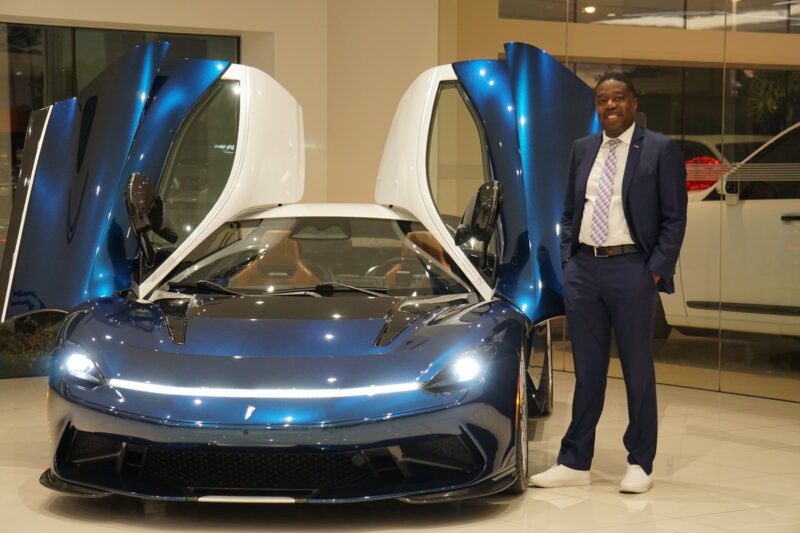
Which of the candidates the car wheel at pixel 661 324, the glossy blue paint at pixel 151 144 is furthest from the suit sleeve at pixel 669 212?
the car wheel at pixel 661 324

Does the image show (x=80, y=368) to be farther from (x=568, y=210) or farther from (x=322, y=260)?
(x=568, y=210)

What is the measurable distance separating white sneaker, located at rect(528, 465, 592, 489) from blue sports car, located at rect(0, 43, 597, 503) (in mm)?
286

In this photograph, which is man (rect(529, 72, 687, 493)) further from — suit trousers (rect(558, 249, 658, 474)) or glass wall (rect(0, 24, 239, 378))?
glass wall (rect(0, 24, 239, 378))

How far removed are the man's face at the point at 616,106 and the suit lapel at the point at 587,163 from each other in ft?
0.32

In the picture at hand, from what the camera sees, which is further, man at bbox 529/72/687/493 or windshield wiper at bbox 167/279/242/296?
windshield wiper at bbox 167/279/242/296

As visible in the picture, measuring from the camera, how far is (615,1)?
28.9ft

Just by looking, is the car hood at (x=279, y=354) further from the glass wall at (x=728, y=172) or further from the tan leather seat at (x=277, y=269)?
the glass wall at (x=728, y=172)

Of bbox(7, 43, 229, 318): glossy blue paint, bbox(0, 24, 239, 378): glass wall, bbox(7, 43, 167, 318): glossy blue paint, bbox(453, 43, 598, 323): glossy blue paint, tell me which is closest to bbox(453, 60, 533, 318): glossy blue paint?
bbox(453, 43, 598, 323): glossy blue paint

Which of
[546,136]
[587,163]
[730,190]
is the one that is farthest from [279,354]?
[730,190]

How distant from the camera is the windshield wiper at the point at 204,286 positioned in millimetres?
4887

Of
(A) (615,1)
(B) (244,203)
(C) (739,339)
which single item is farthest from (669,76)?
(B) (244,203)

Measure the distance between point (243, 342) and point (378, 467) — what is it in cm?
70

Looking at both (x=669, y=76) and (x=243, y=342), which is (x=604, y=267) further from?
(x=669, y=76)

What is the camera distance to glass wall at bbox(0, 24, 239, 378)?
8.68 m
